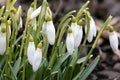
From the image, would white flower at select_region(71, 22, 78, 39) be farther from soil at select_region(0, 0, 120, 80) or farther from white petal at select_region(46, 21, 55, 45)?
soil at select_region(0, 0, 120, 80)

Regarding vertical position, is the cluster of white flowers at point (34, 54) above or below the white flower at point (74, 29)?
below

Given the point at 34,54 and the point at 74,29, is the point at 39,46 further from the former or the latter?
the point at 74,29

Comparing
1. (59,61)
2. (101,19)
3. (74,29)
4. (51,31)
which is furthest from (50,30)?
(101,19)

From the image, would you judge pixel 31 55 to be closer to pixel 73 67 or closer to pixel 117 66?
pixel 73 67

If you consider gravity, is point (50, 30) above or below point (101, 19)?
above

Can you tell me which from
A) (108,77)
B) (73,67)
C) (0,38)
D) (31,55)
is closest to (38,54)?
(31,55)

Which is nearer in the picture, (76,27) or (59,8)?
(76,27)

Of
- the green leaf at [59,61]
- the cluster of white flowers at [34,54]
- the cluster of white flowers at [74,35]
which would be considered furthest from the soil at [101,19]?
the cluster of white flowers at [34,54]

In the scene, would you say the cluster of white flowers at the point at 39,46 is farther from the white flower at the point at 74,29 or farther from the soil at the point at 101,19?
the soil at the point at 101,19
